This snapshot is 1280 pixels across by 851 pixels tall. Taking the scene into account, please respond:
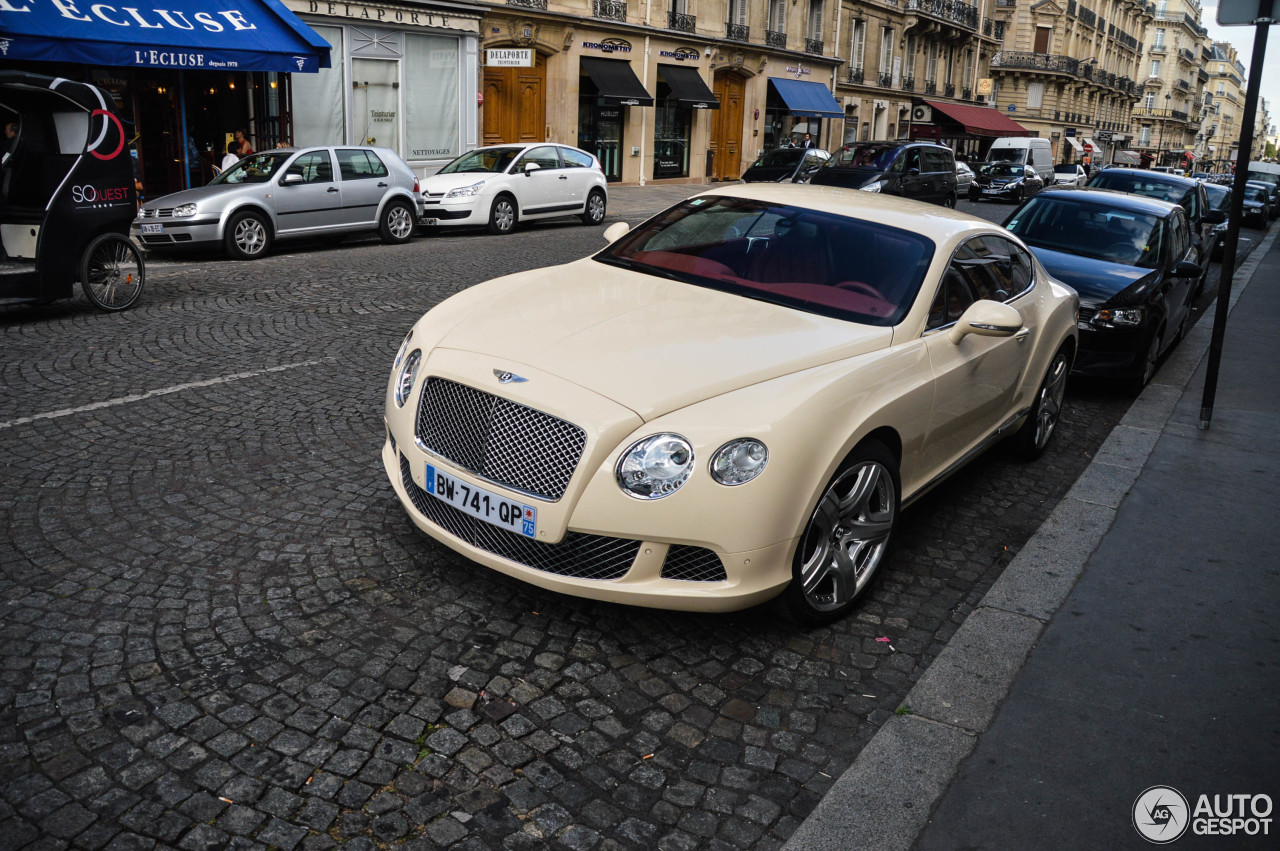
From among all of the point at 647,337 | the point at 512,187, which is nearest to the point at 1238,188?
the point at 647,337

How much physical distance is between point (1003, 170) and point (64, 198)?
33.7m

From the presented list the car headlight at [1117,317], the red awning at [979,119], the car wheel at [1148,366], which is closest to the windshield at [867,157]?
the car wheel at [1148,366]

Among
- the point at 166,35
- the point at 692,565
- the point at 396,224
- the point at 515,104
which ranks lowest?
the point at 692,565

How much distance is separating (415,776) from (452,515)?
1178mm

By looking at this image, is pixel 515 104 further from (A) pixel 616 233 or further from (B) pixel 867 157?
(A) pixel 616 233

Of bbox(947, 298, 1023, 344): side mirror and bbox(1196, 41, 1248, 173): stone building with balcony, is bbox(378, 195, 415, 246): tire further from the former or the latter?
bbox(1196, 41, 1248, 173): stone building with balcony

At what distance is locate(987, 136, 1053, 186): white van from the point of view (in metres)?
39.4

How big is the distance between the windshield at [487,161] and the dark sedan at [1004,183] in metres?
21.2

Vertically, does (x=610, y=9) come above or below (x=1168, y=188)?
above

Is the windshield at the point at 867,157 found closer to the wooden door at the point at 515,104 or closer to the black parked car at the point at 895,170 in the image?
the black parked car at the point at 895,170

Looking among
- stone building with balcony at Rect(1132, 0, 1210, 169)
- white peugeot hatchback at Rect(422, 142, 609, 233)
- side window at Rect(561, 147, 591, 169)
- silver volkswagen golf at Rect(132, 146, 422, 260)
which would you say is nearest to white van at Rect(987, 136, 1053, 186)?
side window at Rect(561, 147, 591, 169)

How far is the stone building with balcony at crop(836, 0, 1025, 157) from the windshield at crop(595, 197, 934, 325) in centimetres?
3947

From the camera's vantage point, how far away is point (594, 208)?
20.5 metres

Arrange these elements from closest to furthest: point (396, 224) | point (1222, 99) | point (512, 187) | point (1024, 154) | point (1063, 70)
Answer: point (396, 224)
point (512, 187)
point (1024, 154)
point (1063, 70)
point (1222, 99)
